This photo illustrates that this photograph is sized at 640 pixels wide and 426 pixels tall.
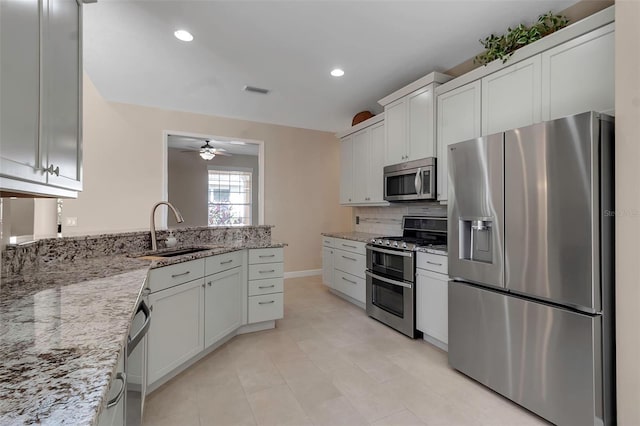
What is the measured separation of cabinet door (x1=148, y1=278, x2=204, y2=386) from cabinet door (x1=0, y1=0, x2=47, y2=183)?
3.76 feet

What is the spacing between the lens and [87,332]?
2.84 feet

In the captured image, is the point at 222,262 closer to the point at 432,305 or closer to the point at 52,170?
the point at 52,170

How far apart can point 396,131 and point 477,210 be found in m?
1.65

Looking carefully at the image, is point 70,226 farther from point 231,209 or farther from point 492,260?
point 492,260

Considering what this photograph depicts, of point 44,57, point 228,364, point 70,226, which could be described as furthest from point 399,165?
point 70,226

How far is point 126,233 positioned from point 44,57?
1.51 m

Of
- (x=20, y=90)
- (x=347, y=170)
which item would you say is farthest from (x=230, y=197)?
(x=20, y=90)

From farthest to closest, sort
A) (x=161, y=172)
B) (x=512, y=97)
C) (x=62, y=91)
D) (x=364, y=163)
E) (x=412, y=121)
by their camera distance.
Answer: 1. (x=161, y=172)
2. (x=364, y=163)
3. (x=412, y=121)
4. (x=512, y=97)
5. (x=62, y=91)

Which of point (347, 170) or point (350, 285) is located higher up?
point (347, 170)

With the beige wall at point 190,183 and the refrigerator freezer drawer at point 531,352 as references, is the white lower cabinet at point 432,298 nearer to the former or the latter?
the refrigerator freezer drawer at point 531,352

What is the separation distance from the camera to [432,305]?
8.86ft

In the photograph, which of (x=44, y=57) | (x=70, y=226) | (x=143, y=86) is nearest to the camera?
(x=44, y=57)

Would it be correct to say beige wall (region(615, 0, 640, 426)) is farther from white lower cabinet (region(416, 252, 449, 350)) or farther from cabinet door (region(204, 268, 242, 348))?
cabinet door (region(204, 268, 242, 348))

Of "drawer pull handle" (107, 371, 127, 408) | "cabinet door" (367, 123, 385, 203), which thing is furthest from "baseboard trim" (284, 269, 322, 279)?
"drawer pull handle" (107, 371, 127, 408)
